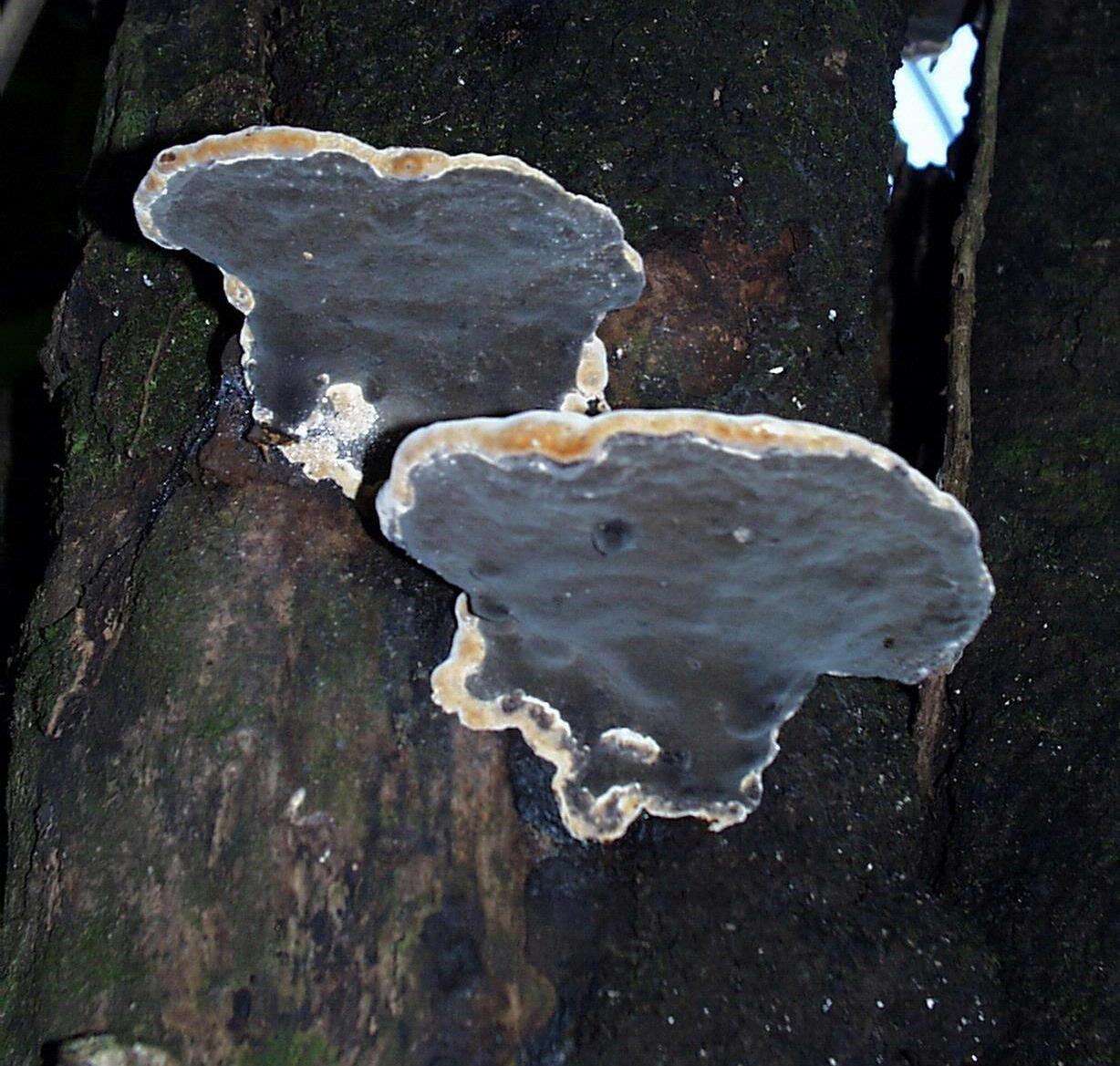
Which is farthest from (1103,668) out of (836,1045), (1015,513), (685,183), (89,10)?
(89,10)

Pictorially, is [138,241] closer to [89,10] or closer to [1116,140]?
[1116,140]

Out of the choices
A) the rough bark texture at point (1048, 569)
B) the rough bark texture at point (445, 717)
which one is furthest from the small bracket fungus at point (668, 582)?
the rough bark texture at point (1048, 569)

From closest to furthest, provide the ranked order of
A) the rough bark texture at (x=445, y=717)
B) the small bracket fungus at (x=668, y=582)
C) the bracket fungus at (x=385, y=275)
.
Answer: the small bracket fungus at (x=668, y=582), the bracket fungus at (x=385, y=275), the rough bark texture at (x=445, y=717)

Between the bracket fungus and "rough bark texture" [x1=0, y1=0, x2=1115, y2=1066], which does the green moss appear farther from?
the bracket fungus

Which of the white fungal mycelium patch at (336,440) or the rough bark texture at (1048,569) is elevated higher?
the white fungal mycelium patch at (336,440)

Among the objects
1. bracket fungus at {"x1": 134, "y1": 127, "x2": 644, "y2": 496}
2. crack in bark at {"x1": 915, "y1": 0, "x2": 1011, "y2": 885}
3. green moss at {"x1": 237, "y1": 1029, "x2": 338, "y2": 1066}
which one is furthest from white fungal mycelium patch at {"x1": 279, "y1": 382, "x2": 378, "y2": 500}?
crack in bark at {"x1": 915, "y1": 0, "x2": 1011, "y2": 885}

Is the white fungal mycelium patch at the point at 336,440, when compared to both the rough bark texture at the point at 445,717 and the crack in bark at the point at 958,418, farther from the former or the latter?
the crack in bark at the point at 958,418
